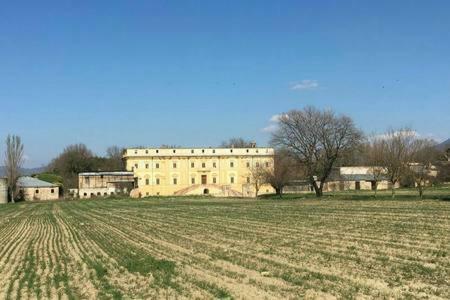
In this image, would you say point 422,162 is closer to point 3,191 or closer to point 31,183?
point 3,191

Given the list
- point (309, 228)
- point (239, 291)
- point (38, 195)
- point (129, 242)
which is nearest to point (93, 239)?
point (129, 242)

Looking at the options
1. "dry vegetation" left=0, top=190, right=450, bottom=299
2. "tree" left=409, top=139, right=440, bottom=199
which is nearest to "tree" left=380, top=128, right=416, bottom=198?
"tree" left=409, top=139, right=440, bottom=199

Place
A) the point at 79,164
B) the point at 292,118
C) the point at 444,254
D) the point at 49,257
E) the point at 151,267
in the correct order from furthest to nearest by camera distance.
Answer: the point at 79,164
the point at 292,118
the point at 49,257
the point at 151,267
the point at 444,254

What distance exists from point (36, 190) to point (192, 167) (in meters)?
36.2

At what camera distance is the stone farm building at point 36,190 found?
128 m

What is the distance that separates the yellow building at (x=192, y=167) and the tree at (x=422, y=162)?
55.0 meters

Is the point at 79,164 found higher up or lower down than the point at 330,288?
higher up

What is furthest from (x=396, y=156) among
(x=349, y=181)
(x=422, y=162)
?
(x=349, y=181)

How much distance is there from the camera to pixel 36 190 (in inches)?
5123

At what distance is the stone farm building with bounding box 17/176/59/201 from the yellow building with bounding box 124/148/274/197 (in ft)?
61.7

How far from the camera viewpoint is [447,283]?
13.6 m

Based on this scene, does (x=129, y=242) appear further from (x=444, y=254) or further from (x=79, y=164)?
(x=79, y=164)

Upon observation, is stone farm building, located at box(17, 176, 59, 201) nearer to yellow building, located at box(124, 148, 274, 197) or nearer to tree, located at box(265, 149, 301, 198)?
yellow building, located at box(124, 148, 274, 197)

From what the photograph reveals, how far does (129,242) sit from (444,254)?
1550 centimetres
